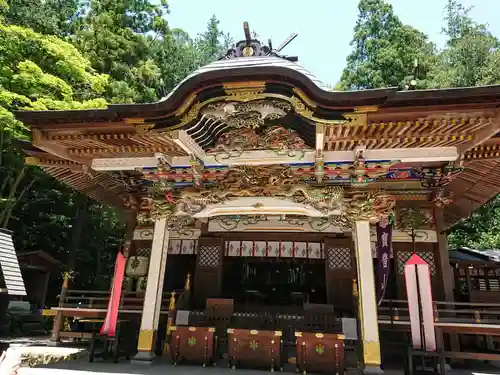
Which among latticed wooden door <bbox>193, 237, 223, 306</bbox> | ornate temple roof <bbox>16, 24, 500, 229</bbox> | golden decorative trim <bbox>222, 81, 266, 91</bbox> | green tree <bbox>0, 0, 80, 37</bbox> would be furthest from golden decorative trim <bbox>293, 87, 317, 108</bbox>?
green tree <bbox>0, 0, 80, 37</bbox>

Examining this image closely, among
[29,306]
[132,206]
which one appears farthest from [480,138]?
[29,306]

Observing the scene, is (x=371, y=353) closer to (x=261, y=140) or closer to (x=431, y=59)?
(x=261, y=140)

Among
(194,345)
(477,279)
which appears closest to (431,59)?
(477,279)

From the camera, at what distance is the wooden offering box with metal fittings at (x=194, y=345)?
7.25m

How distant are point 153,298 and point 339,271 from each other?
5.15 metres

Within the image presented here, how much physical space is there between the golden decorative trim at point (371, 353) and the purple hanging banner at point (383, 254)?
1196 mm

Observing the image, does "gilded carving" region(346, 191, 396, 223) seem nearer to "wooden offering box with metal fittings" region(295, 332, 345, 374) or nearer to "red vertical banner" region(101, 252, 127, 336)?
"wooden offering box with metal fittings" region(295, 332, 345, 374)

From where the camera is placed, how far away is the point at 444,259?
9.15 m

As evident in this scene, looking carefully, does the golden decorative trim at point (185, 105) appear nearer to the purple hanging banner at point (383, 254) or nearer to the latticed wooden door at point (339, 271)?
the purple hanging banner at point (383, 254)

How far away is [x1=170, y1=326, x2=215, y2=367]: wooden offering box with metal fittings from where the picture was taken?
7.25m

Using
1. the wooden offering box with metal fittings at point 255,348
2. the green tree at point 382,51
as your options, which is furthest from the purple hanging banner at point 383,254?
the green tree at point 382,51

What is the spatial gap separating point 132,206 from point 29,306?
364 inches

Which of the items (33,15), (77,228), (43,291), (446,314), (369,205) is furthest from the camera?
(77,228)

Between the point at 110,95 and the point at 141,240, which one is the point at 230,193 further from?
the point at 110,95
